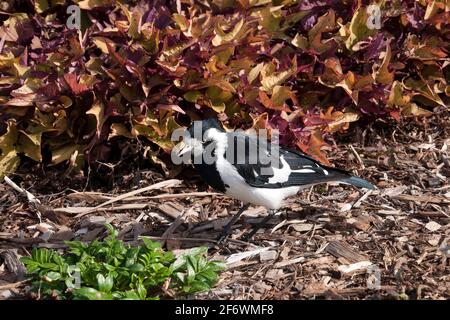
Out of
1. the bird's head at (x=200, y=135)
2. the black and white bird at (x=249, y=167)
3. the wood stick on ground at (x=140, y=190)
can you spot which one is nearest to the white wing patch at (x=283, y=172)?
the black and white bird at (x=249, y=167)

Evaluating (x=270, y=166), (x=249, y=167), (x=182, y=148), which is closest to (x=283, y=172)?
(x=270, y=166)

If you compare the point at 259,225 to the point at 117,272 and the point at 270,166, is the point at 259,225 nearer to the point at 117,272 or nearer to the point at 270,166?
the point at 270,166

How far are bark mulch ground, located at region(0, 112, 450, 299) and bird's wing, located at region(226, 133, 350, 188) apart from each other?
29 centimetres

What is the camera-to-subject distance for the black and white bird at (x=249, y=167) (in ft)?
14.7

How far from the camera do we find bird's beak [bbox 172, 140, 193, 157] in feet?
14.9

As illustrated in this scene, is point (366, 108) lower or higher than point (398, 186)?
higher

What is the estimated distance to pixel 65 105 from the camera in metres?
4.92

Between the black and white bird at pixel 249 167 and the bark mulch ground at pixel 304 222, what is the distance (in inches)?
9.2

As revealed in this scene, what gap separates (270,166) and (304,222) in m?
0.42

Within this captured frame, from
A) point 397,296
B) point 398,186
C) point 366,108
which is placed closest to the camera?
point 397,296

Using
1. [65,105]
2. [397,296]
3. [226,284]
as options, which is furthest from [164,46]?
[397,296]

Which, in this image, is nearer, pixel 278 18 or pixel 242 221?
pixel 242 221

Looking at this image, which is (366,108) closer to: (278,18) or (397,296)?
(278,18)

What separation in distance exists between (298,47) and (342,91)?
0.48m
